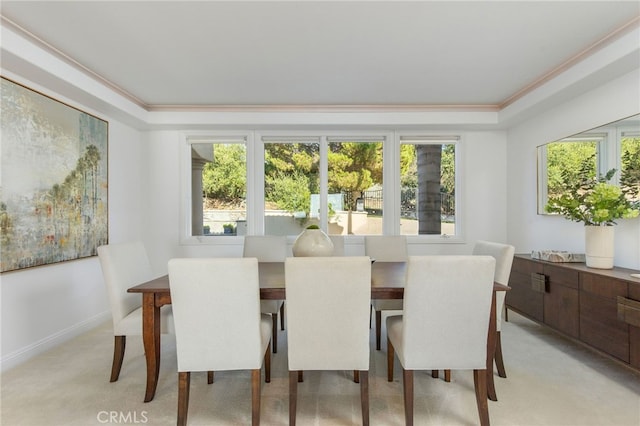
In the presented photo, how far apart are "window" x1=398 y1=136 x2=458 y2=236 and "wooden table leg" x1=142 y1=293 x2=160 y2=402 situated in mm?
3229

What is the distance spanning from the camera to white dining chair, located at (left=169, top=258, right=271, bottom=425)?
5.40 feet

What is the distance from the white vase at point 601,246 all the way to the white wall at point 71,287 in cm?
449

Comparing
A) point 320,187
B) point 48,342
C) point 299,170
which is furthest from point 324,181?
point 48,342

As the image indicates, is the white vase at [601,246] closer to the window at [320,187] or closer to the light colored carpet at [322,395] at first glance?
the light colored carpet at [322,395]

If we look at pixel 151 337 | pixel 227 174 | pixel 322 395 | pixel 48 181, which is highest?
pixel 227 174

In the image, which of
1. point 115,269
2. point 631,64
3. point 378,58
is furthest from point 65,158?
point 631,64

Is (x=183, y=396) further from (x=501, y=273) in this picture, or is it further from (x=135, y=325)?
(x=501, y=273)

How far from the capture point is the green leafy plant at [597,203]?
2.39 meters

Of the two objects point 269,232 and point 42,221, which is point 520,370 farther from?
point 42,221

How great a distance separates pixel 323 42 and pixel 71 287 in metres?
3.14

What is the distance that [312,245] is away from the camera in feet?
7.76

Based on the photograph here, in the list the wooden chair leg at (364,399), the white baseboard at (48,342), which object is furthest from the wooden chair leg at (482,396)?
the white baseboard at (48,342)

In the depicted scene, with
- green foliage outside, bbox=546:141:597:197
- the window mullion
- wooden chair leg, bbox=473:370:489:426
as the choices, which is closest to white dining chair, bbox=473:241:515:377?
wooden chair leg, bbox=473:370:489:426

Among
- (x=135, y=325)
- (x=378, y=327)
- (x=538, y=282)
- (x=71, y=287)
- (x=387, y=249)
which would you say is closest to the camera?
(x=135, y=325)
